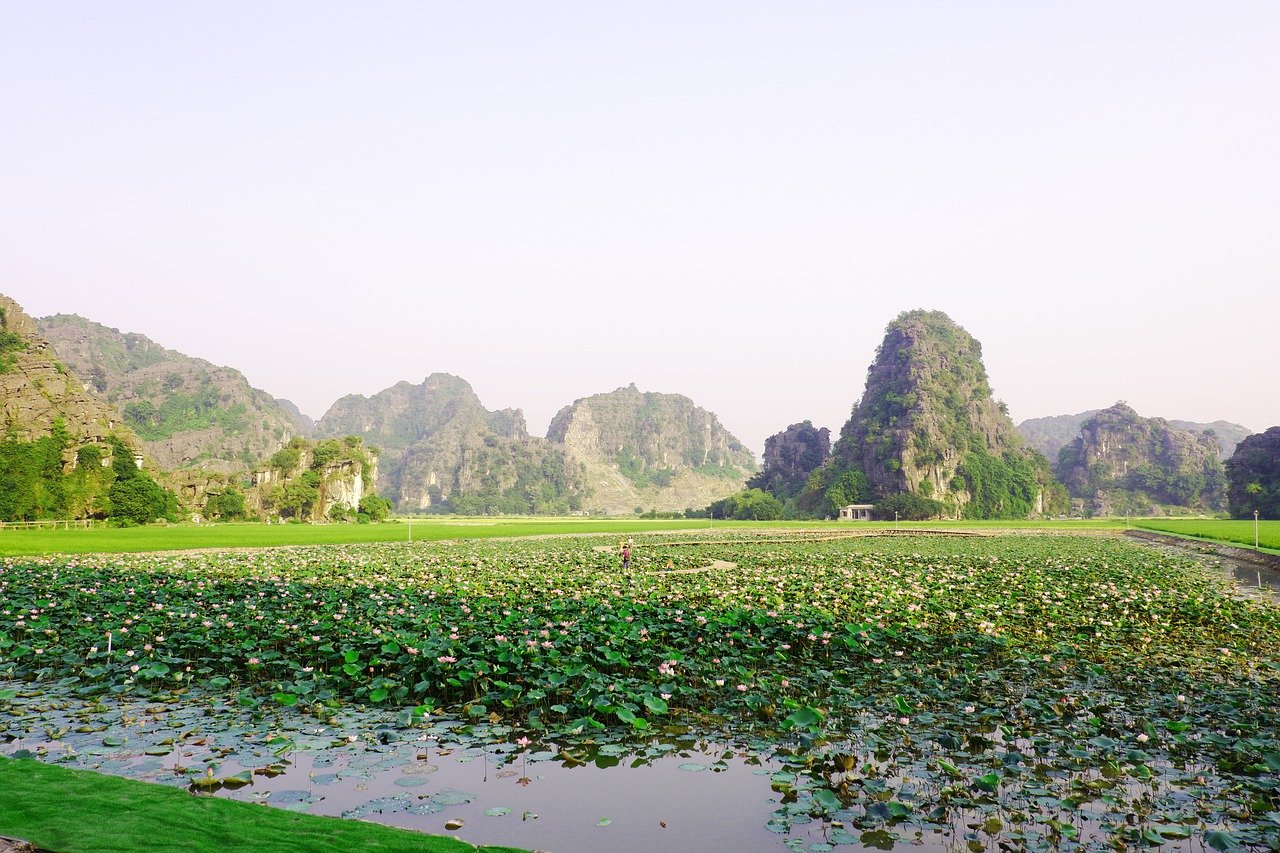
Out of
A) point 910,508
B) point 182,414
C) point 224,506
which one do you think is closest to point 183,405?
point 182,414

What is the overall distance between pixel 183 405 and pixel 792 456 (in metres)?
109

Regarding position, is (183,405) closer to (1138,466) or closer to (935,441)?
(935,441)

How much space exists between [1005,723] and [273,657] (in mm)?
7110

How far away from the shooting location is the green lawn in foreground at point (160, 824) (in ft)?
12.4

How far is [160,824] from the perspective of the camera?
4.05 meters

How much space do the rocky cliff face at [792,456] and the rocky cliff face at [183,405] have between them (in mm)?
83817

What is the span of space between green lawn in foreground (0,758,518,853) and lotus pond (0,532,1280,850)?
0.57 m

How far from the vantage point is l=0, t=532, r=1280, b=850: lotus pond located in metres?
4.89

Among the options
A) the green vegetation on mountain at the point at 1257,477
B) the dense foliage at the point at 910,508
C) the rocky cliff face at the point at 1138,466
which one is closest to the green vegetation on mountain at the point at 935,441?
the dense foliage at the point at 910,508

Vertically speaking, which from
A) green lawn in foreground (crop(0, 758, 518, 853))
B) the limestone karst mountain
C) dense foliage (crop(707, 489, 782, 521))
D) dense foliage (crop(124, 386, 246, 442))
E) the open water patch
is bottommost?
dense foliage (crop(707, 489, 782, 521))

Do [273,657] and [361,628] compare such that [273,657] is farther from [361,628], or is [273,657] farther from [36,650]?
[36,650]

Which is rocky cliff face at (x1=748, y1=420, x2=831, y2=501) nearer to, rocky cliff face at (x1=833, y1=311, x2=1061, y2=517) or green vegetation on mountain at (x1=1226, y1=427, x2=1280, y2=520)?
rocky cliff face at (x1=833, y1=311, x2=1061, y2=517)

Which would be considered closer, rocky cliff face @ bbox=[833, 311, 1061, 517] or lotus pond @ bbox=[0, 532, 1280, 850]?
lotus pond @ bbox=[0, 532, 1280, 850]

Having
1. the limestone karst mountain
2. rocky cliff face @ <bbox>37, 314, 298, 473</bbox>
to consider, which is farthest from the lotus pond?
rocky cliff face @ <bbox>37, 314, 298, 473</bbox>
